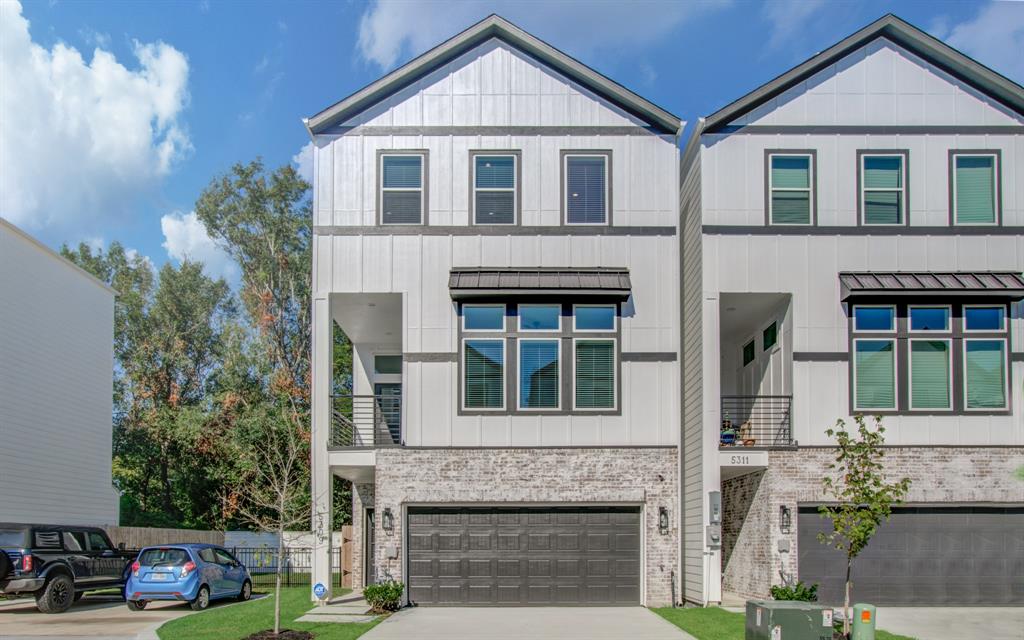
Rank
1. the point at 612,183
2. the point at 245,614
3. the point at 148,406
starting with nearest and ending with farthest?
1. the point at 245,614
2. the point at 612,183
3. the point at 148,406

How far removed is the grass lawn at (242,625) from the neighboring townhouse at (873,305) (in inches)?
285

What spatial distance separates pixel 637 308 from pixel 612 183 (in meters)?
2.66

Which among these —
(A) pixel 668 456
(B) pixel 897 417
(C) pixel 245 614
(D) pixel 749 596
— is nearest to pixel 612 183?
(A) pixel 668 456

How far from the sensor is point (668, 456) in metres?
19.1

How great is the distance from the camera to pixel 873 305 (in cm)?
1905

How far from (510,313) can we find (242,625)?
767cm

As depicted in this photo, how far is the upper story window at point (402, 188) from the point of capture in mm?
19891

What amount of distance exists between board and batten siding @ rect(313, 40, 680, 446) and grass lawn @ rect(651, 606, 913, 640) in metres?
3.24

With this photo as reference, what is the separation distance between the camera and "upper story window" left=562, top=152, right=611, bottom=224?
19938 millimetres

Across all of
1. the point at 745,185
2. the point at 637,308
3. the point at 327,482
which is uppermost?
the point at 745,185

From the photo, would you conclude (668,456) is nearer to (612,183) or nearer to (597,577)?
(597,577)

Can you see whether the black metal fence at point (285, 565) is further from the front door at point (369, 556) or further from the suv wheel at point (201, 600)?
the suv wheel at point (201, 600)

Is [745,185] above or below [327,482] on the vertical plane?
above

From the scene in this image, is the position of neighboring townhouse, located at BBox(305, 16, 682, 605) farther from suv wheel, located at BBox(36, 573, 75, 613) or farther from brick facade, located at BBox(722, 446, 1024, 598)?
suv wheel, located at BBox(36, 573, 75, 613)
